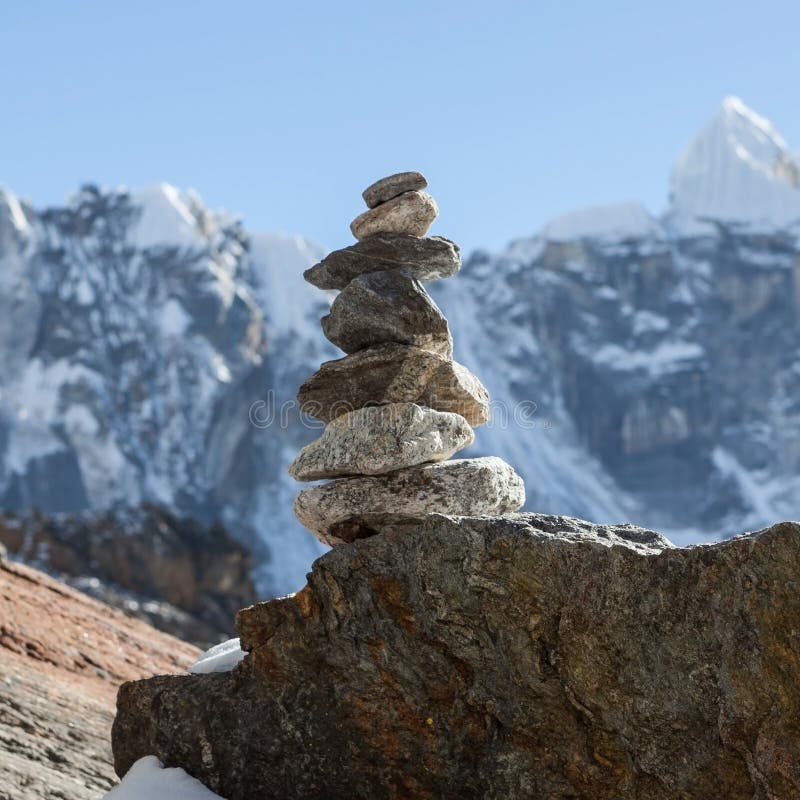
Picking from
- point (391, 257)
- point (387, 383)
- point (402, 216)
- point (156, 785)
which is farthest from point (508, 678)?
point (402, 216)

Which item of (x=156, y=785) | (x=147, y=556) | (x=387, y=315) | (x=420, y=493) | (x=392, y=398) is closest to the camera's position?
(x=156, y=785)

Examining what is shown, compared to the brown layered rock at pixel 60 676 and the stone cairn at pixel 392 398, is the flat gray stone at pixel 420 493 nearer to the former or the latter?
the stone cairn at pixel 392 398

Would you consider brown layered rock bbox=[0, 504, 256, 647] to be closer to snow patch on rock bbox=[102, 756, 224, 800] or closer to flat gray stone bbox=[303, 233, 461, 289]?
flat gray stone bbox=[303, 233, 461, 289]

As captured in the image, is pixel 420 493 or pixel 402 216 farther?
pixel 402 216

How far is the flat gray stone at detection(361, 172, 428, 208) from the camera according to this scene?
1672cm

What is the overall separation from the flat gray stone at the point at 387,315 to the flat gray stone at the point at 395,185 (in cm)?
124

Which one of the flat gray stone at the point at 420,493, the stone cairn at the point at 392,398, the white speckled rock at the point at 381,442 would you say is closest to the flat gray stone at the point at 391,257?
the stone cairn at the point at 392,398

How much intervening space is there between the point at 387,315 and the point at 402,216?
5.11ft

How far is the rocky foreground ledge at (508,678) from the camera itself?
11.1 m

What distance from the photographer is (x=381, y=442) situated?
1492cm

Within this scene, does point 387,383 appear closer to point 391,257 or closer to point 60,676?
point 391,257

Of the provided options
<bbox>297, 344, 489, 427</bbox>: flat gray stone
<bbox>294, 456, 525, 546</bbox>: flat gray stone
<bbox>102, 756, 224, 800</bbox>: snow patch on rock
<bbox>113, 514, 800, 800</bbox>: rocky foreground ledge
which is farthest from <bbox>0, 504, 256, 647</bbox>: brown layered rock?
<bbox>113, 514, 800, 800</bbox>: rocky foreground ledge

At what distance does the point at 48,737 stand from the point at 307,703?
4444 millimetres

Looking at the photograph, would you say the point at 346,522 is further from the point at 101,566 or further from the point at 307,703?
the point at 101,566
